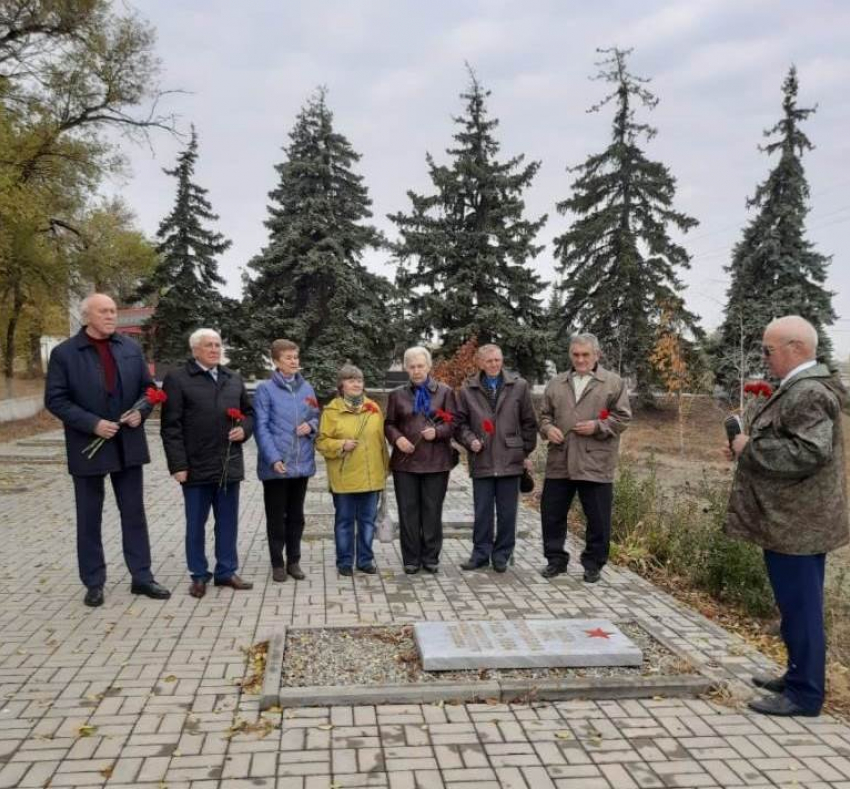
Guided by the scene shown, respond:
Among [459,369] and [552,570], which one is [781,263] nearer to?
[459,369]

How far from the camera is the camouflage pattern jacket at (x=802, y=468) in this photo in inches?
135

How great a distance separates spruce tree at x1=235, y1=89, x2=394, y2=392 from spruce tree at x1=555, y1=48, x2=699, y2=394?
702cm

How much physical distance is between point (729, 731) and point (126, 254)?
78.0 ft

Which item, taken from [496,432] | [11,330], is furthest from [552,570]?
[11,330]

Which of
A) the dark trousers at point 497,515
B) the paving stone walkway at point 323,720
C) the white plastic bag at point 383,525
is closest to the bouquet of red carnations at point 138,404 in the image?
the paving stone walkway at point 323,720

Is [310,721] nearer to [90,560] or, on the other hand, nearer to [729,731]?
[729,731]

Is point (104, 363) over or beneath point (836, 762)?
over

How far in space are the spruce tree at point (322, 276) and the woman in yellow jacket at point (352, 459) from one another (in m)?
17.8

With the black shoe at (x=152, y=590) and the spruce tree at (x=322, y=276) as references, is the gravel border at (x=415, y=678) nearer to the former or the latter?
the black shoe at (x=152, y=590)

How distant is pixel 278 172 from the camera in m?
27.0

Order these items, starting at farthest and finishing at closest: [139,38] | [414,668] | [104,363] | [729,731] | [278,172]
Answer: [278,172] < [139,38] < [104,363] < [414,668] < [729,731]

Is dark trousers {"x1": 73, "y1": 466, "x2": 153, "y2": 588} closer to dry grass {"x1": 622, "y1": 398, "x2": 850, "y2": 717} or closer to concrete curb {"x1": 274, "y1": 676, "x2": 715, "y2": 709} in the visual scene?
concrete curb {"x1": 274, "y1": 676, "x2": 715, "y2": 709}

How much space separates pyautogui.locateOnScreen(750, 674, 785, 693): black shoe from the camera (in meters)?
3.84

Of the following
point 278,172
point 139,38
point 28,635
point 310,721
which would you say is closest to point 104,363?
point 28,635
